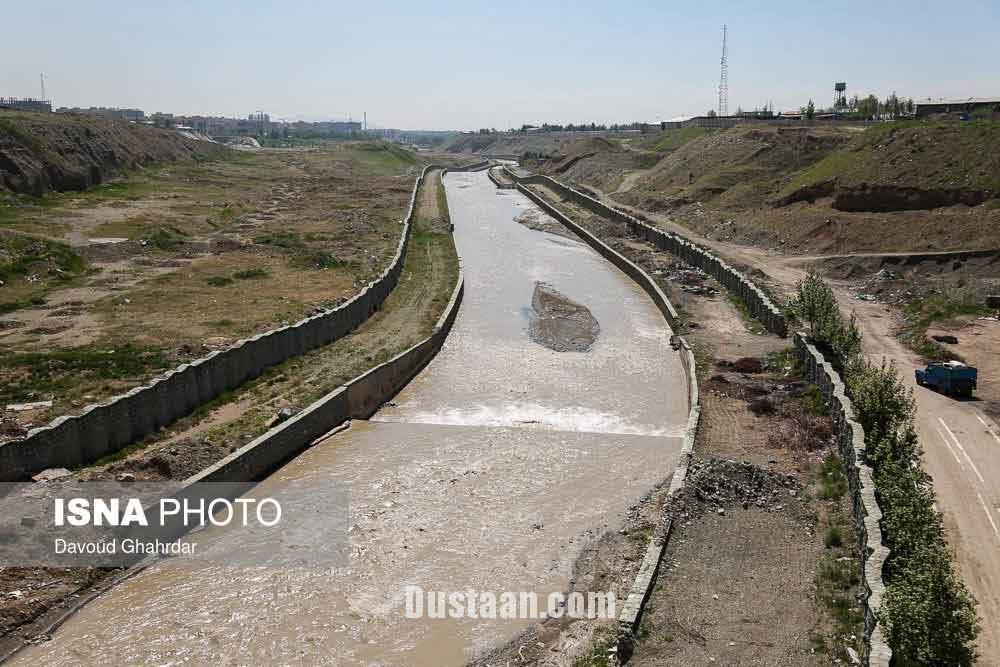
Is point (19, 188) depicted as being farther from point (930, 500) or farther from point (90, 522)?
point (930, 500)

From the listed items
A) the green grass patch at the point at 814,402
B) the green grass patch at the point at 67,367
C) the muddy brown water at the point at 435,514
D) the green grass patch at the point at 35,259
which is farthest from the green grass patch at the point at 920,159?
the green grass patch at the point at 35,259

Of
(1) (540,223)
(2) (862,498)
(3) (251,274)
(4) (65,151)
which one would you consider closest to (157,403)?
(2) (862,498)

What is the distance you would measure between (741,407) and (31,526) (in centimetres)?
1771

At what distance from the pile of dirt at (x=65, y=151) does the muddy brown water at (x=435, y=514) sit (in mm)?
42589

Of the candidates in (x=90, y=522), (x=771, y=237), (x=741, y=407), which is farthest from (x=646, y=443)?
(x=771, y=237)

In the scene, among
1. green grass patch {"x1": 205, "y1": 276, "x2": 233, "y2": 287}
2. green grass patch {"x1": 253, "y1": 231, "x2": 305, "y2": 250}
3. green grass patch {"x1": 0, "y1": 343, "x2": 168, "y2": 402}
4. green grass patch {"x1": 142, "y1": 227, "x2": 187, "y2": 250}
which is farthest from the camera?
green grass patch {"x1": 253, "y1": 231, "x2": 305, "y2": 250}

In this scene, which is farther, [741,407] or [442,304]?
[442,304]

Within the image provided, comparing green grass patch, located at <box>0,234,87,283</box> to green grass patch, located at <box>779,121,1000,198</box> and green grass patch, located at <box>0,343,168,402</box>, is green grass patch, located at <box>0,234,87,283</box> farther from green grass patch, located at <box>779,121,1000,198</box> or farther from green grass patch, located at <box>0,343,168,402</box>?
green grass patch, located at <box>779,121,1000,198</box>

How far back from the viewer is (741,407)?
24.9 metres

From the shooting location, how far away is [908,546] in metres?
14.6

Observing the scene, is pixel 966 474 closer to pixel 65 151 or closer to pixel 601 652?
pixel 601 652

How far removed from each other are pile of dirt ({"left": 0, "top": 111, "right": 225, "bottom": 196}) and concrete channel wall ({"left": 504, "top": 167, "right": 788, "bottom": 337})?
141ft

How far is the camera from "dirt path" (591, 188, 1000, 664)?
596 inches

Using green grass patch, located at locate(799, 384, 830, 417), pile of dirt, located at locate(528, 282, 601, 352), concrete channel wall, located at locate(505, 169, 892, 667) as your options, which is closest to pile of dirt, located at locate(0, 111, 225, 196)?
pile of dirt, located at locate(528, 282, 601, 352)
